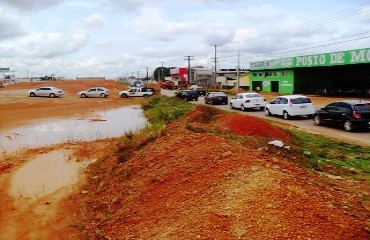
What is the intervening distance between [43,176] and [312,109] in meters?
17.3

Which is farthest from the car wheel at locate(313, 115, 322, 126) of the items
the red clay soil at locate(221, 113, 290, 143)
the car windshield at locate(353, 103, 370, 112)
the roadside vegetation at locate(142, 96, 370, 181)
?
the red clay soil at locate(221, 113, 290, 143)

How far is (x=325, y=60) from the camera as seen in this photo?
44375mm

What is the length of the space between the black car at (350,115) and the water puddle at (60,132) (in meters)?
11.5

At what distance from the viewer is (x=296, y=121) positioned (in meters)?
23.8

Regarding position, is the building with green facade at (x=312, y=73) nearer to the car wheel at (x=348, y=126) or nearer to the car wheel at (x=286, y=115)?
the car wheel at (x=286, y=115)

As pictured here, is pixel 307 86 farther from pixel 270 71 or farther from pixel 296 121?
pixel 296 121

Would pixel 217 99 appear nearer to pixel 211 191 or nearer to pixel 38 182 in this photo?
pixel 38 182

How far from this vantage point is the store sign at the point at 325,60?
38.7 meters

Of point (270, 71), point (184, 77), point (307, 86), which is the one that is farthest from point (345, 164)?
point (184, 77)

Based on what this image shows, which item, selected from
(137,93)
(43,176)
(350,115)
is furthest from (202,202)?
(137,93)

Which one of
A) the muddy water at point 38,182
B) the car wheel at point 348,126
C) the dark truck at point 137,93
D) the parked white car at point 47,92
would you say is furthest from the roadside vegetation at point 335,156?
the parked white car at point 47,92

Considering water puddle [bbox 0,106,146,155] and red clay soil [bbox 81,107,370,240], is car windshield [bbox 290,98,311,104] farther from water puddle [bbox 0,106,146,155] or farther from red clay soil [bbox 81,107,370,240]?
red clay soil [bbox 81,107,370,240]

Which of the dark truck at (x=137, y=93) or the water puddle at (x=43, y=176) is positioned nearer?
the water puddle at (x=43, y=176)

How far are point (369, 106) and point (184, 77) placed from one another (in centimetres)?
10530
